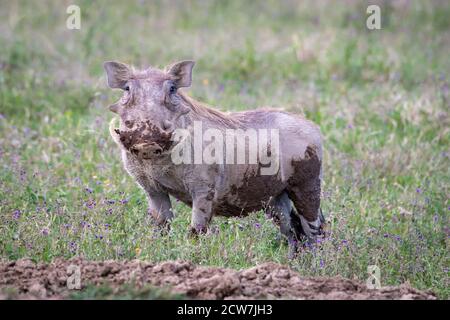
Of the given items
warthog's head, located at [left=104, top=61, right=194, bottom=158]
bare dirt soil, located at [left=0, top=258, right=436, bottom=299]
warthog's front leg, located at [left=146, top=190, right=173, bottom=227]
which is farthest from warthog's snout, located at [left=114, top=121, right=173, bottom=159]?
bare dirt soil, located at [left=0, top=258, right=436, bottom=299]

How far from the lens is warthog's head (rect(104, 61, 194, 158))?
17.3 feet

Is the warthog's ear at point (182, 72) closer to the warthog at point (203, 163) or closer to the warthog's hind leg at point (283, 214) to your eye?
the warthog at point (203, 163)

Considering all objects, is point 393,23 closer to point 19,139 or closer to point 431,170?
point 431,170

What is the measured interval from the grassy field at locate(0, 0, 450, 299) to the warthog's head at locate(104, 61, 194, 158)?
85 centimetres

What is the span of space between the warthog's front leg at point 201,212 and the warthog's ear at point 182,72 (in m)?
0.82

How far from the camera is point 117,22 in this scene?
12.6 metres

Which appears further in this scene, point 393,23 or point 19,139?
point 393,23

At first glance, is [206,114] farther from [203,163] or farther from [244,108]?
[244,108]

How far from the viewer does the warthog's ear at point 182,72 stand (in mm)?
5719

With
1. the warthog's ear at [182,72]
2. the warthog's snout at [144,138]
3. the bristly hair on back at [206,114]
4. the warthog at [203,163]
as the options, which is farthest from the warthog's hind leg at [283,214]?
the warthog's snout at [144,138]

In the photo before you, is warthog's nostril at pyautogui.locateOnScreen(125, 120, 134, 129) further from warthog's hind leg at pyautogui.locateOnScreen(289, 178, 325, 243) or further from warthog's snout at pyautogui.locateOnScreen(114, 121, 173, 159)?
warthog's hind leg at pyautogui.locateOnScreen(289, 178, 325, 243)

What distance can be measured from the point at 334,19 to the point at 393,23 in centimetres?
102

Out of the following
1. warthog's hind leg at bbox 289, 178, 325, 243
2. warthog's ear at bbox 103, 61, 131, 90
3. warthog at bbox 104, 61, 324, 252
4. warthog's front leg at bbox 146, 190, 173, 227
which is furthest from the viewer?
warthog's hind leg at bbox 289, 178, 325, 243
